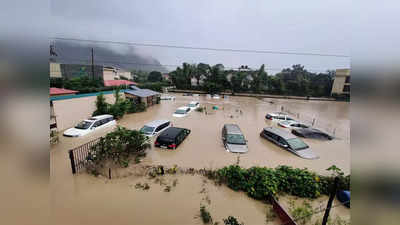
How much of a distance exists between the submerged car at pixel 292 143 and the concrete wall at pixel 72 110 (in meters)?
12.9

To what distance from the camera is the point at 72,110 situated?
9.95m

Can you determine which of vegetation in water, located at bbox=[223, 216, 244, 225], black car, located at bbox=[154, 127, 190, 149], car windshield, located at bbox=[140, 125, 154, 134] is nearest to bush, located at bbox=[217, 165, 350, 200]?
vegetation in water, located at bbox=[223, 216, 244, 225]

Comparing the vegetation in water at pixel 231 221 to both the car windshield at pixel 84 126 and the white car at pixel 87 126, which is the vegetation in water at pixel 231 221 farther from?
the car windshield at pixel 84 126

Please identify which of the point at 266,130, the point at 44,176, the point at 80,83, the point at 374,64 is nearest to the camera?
the point at 374,64

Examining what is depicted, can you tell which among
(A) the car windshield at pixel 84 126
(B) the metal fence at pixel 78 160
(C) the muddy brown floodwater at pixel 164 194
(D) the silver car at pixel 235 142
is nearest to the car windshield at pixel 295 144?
(C) the muddy brown floodwater at pixel 164 194

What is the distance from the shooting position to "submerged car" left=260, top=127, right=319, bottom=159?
7.68 meters

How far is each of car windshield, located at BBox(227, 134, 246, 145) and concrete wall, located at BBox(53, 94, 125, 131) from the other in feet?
33.2

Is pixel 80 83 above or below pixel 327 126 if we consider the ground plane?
above

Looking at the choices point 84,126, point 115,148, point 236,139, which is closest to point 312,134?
Answer: point 236,139

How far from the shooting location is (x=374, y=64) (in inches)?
29.8

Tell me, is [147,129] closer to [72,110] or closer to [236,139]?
[236,139]

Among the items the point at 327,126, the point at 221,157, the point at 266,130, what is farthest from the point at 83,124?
the point at 327,126

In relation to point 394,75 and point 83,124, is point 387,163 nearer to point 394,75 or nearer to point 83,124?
point 394,75

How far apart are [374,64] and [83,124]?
11.6 m
